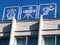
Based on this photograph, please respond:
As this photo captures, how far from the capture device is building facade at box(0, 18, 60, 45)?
31.8 meters

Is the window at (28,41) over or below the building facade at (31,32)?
below

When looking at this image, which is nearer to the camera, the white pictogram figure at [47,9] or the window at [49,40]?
the window at [49,40]

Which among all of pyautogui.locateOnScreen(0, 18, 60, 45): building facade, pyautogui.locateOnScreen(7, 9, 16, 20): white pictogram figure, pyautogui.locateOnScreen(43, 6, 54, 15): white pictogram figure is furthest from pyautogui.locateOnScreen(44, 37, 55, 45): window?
pyautogui.locateOnScreen(7, 9, 16, 20): white pictogram figure

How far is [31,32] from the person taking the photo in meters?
32.2

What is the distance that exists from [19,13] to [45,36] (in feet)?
13.0

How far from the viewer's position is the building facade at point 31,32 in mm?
31766

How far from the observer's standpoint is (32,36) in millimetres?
32250

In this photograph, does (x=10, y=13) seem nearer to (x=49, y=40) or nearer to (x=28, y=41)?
(x=28, y=41)

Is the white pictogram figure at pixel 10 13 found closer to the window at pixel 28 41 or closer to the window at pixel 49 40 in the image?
the window at pixel 28 41

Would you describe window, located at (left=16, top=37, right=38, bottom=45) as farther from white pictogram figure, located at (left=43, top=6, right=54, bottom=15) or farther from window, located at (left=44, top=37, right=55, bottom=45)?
white pictogram figure, located at (left=43, top=6, right=54, bottom=15)

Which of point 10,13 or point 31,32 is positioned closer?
point 31,32

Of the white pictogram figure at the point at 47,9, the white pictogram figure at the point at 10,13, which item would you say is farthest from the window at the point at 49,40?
the white pictogram figure at the point at 10,13

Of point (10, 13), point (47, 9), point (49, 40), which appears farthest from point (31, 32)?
point (10, 13)

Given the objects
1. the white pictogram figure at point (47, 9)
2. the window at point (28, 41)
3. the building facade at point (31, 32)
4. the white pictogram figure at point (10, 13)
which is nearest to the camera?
the building facade at point (31, 32)
